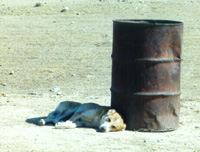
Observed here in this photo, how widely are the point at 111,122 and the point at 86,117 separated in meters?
0.45

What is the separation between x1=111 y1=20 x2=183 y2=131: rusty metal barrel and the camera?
7.22m

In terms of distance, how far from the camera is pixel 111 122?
7.30m

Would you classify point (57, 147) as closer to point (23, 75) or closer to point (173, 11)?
point (23, 75)

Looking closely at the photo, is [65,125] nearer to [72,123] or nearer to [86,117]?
[72,123]

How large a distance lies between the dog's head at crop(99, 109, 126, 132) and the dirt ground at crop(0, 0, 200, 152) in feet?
0.34

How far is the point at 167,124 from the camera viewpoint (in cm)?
750

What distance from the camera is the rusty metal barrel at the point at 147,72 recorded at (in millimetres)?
7223

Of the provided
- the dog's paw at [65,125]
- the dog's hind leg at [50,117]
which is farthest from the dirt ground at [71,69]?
the dog's hind leg at [50,117]

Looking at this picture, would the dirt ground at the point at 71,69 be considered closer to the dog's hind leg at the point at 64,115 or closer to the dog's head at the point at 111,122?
the dog's head at the point at 111,122

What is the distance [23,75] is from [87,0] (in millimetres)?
A: 8260

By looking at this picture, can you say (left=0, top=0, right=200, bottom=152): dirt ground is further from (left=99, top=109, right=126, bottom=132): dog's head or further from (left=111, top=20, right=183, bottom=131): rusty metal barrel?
(left=111, top=20, right=183, bottom=131): rusty metal barrel

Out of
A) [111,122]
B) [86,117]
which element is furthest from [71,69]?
[111,122]

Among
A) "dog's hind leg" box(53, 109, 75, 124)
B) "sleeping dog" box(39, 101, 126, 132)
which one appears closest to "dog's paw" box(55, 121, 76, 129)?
"sleeping dog" box(39, 101, 126, 132)

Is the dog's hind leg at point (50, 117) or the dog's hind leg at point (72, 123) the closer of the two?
the dog's hind leg at point (72, 123)
